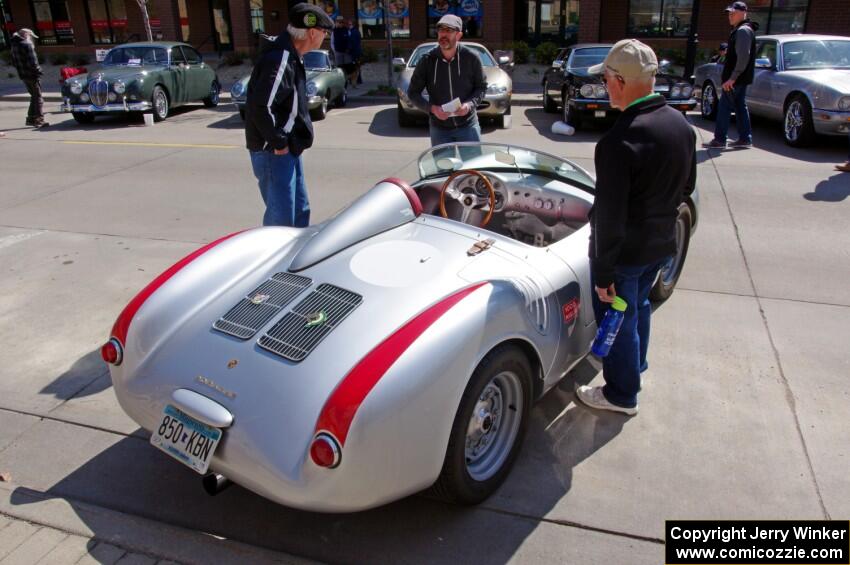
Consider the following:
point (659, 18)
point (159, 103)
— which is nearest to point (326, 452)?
point (159, 103)

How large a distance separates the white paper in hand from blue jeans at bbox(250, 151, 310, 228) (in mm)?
1410

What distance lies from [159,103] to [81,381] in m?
11.0

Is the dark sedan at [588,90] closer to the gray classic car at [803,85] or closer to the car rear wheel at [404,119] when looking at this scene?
the gray classic car at [803,85]

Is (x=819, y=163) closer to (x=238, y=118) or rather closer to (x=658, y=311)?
Answer: (x=658, y=311)

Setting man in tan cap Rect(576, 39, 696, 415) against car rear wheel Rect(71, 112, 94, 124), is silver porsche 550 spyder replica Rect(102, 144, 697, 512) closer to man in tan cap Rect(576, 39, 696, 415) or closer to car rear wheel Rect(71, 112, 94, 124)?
man in tan cap Rect(576, 39, 696, 415)

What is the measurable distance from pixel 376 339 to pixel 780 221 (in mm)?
5542

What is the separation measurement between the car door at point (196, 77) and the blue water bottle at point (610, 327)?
13483 millimetres

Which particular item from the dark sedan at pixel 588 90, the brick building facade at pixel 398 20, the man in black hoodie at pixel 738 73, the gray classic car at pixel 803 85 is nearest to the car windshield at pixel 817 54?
the gray classic car at pixel 803 85

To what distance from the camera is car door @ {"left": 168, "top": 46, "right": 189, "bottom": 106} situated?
46.4ft

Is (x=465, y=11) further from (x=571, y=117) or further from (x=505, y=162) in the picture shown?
(x=505, y=162)

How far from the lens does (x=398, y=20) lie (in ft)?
78.0

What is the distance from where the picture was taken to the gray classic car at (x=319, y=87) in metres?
12.8

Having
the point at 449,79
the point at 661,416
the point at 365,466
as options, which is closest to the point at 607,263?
the point at 661,416

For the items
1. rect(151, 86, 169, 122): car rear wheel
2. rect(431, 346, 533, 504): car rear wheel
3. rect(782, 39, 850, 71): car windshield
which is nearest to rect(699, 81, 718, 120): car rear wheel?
rect(782, 39, 850, 71): car windshield
